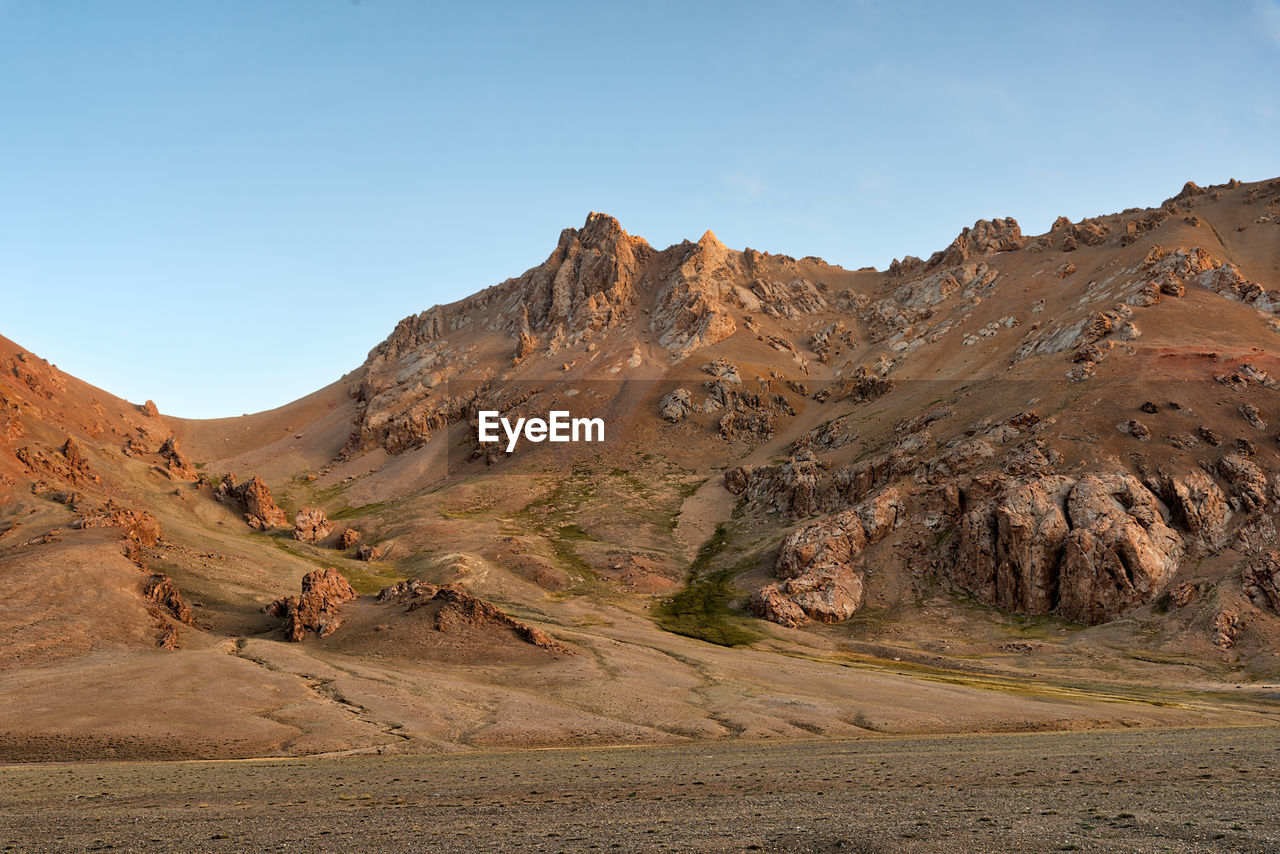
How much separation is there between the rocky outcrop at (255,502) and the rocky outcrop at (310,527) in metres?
9.54

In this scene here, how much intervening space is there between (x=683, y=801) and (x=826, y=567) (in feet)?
292

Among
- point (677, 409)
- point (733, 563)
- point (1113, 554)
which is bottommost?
point (733, 563)

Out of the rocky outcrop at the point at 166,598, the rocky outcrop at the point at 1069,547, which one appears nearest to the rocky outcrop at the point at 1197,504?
the rocky outcrop at the point at 1069,547

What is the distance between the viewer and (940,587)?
111 m

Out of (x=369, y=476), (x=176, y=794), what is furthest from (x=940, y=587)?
(x=369, y=476)

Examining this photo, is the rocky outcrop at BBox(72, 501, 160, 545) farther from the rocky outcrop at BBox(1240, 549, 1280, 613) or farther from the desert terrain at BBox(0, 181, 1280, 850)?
the rocky outcrop at BBox(1240, 549, 1280, 613)

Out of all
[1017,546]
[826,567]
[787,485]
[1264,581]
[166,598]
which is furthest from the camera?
[787,485]

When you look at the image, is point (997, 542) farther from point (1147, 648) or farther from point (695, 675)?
point (695, 675)

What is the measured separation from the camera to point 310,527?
470 feet

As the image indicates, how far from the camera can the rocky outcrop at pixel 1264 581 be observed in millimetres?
90875

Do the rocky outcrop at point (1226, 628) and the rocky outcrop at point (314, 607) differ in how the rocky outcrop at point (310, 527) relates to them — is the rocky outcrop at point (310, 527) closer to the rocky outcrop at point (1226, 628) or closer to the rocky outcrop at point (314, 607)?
the rocky outcrop at point (314, 607)

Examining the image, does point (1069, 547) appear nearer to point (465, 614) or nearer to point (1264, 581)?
point (1264, 581)

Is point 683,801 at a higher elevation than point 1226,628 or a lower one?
higher

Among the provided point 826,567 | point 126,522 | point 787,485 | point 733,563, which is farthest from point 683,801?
point 787,485
